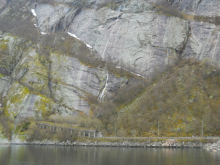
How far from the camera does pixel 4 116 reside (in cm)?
8856

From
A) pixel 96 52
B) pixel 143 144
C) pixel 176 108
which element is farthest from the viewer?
pixel 96 52

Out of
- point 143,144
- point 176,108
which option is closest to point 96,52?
point 176,108

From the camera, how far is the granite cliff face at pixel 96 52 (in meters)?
93.7

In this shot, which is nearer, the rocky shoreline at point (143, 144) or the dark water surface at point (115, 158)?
the dark water surface at point (115, 158)

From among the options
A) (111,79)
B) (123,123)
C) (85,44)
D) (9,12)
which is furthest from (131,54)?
(9,12)

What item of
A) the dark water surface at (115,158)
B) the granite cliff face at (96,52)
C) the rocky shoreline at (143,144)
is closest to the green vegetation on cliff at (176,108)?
the rocky shoreline at (143,144)

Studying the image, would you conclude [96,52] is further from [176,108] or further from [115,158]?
[115,158]

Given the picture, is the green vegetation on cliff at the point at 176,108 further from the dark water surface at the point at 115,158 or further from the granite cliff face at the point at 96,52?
the dark water surface at the point at 115,158

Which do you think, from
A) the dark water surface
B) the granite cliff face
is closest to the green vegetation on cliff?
the granite cliff face

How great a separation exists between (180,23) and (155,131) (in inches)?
2323

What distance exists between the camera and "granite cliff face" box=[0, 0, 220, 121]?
93681 mm

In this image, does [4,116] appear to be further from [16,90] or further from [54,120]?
[54,120]

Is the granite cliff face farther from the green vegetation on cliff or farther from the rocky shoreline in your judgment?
the rocky shoreline

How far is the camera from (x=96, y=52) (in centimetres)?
11356
